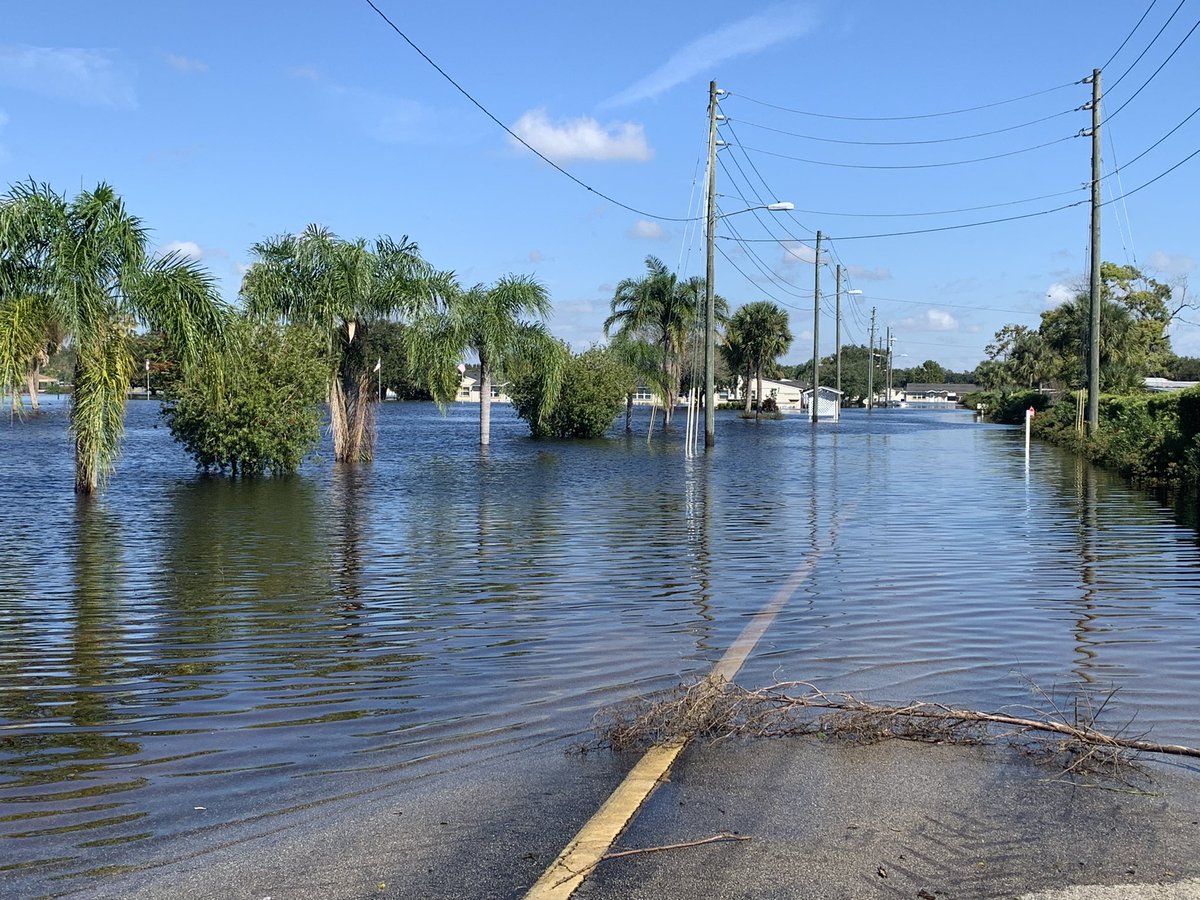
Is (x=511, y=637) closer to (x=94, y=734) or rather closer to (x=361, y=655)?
(x=361, y=655)

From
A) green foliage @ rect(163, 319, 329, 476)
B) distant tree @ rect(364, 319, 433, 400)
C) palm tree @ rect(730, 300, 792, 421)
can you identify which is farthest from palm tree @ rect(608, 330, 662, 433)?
palm tree @ rect(730, 300, 792, 421)

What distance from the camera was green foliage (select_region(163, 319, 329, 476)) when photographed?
79.8 ft

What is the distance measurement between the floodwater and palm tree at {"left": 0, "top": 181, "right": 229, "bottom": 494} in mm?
1687

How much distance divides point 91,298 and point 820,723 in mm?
15536

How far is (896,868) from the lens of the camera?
13.4 feet

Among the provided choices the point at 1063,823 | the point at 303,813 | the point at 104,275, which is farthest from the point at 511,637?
the point at 104,275

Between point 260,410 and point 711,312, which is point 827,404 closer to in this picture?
point 711,312

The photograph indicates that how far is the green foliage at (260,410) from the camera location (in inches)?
958

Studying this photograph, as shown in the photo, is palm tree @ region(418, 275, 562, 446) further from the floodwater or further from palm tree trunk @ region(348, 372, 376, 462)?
the floodwater

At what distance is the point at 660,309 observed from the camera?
2334 inches

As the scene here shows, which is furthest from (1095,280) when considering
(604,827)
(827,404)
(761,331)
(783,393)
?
(783,393)

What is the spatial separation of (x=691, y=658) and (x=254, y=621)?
139 inches

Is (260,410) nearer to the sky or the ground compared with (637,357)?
nearer to the ground

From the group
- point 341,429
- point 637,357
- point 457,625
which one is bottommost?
point 457,625
